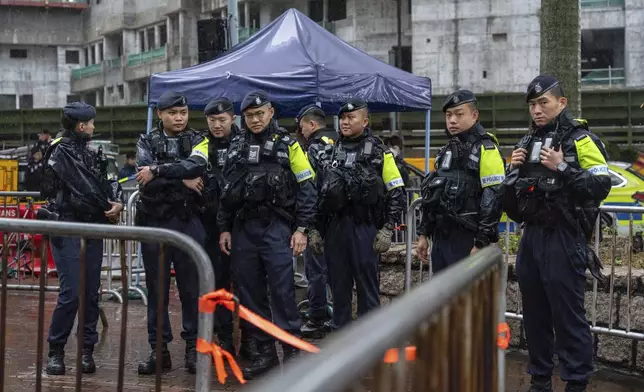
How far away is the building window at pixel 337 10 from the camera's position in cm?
4756

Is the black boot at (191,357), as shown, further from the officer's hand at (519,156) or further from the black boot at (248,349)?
the officer's hand at (519,156)

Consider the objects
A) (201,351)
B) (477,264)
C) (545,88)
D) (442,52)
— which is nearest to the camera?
(477,264)

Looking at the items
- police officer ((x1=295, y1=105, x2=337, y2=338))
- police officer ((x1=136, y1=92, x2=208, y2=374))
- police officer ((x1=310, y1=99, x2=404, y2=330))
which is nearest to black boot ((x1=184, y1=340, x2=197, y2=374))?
police officer ((x1=136, y1=92, x2=208, y2=374))

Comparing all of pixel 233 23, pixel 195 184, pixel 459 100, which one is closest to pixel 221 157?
pixel 195 184

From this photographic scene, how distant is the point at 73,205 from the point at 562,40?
510 centimetres

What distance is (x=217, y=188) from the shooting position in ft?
23.2

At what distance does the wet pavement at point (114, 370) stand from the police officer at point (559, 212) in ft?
3.54

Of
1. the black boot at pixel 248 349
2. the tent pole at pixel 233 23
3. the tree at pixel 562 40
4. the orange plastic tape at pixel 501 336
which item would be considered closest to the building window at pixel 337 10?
the tent pole at pixel 233 23

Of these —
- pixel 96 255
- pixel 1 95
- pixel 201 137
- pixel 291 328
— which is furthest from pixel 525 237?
pixel 1 95

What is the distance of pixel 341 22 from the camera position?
150 feet

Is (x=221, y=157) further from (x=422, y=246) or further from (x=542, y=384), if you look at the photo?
(x=542, y=384)

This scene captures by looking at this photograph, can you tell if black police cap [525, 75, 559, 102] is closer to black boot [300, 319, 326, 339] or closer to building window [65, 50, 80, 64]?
black boot [300, 319, 326, 339]

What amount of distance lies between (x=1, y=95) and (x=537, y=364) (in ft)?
199

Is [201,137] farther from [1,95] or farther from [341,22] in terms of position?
[1,95]
